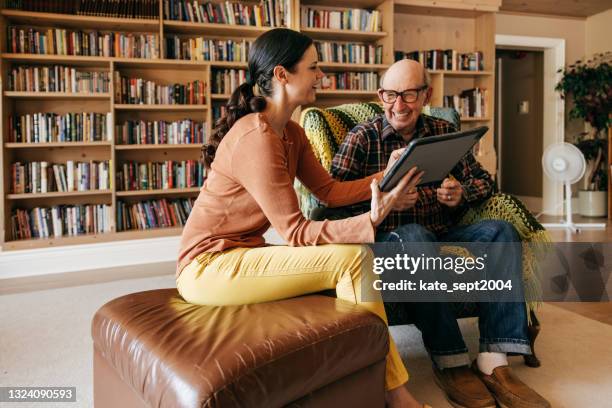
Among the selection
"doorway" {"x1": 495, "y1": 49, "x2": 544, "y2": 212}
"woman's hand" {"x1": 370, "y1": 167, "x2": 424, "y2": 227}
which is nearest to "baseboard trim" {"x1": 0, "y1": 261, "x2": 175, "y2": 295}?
"woman's hand" {"x1": 370, "y1": 167, "x2": 424, "y2": 227}

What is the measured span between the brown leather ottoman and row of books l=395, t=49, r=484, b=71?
12.5ft

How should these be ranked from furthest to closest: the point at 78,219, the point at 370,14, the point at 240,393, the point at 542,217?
the point at 542,217 → the point at 370,14 → the point at 78,219 → the point at 240,393

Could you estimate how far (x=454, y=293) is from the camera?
65.2 inches

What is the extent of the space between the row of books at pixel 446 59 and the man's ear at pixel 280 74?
11.2ft

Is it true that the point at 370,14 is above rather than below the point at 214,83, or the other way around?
above

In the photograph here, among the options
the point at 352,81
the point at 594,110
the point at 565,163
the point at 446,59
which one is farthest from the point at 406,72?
the point at 594,110

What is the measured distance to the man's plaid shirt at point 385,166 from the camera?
6.27ft

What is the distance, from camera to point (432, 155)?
146cm

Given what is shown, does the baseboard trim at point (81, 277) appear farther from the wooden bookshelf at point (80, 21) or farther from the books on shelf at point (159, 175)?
the wooden bookshelf at point (80, 21)

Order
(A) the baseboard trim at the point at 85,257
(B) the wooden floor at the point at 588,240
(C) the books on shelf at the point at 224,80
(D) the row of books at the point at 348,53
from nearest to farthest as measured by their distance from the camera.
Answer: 1. (B) the wooden floor at the point at 588,240
2. (A) the baseboard trim at the point at 85,257
3. (C) the books on shelf at the point at 224,80
4. (D) the row of books at the point at 348,53

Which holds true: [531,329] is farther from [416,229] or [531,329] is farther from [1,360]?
[1,360]

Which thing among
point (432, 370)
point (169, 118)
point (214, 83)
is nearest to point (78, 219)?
point (169, 118)

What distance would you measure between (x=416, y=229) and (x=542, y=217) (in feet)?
15.4

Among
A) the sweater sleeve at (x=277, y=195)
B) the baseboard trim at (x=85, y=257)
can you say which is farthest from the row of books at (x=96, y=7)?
the sweater sleeve at (x=277, y=195)
